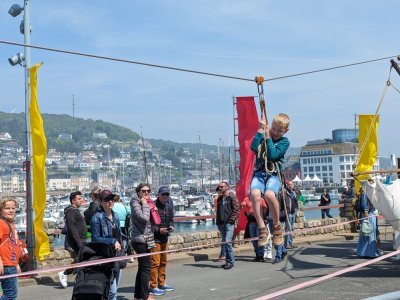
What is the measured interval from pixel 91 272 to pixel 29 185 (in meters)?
6.16

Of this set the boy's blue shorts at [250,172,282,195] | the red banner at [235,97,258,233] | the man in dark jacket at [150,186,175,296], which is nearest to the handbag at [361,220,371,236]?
the red banner at [235,97,258,233]

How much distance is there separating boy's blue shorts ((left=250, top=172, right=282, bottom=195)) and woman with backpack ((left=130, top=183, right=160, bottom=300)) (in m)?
2.08

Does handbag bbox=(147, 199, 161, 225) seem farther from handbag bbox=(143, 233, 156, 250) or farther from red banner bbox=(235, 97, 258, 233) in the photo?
red banner bbox=(235, 97, 258, 233)

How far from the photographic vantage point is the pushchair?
741 cm

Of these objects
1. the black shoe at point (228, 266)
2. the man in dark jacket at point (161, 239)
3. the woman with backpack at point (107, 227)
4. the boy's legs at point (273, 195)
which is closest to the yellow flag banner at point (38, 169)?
the man in dark jacket at point (161, 239)

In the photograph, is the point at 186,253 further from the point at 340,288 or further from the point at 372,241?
the point at 340,288

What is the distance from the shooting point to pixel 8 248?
811 centimetres

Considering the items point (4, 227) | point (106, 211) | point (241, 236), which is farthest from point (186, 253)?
point (4, 227)

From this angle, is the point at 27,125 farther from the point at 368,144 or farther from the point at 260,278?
the point at 368,144

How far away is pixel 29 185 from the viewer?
1335cm

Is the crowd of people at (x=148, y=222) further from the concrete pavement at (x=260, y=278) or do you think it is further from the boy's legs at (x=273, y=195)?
the concrete pavement at (x=260, y=278)

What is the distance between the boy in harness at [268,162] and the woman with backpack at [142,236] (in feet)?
6.72

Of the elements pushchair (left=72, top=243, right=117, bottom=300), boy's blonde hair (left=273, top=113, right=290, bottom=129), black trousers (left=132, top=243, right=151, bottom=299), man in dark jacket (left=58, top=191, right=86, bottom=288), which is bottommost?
black trousers (left=132, top=243, right=151, bottom=299)

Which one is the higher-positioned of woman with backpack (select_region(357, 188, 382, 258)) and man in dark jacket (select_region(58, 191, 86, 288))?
man in dark jacket (select_region(58, 191, 86, 288))
